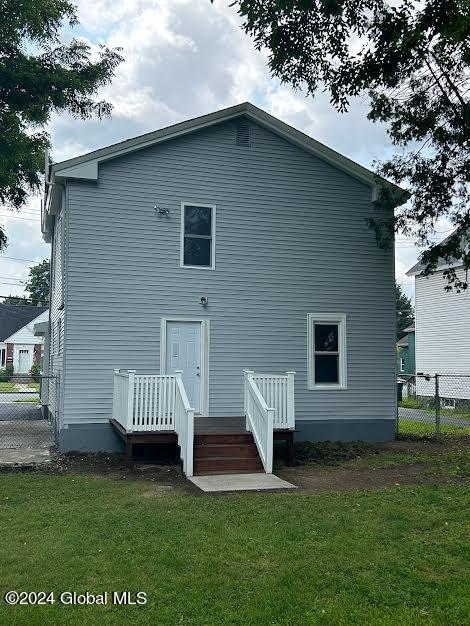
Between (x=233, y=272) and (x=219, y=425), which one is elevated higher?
(x=233, y=272)

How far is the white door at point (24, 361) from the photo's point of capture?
4336 cm

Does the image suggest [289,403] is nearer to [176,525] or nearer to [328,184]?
[176,525]

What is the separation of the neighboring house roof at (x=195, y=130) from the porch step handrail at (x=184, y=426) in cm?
458

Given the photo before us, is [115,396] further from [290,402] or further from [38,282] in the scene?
[38,282]

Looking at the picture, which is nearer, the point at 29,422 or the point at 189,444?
the point at 189,444

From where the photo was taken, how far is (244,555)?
532cm

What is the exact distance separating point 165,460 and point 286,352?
356 centimetres

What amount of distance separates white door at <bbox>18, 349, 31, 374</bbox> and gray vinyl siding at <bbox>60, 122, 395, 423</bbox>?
34.5 meters

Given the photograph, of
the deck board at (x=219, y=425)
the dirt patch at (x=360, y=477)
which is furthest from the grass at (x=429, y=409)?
the deck board at (x=219, y=425)

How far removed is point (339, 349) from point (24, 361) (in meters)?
35.6

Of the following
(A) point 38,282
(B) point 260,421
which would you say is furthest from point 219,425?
(A) point 38,282

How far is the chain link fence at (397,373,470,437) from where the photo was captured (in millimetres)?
15357

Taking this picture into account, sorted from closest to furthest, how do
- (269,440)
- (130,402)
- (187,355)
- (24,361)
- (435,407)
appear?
(269,440), (130,402), (187,355), (435,407), (24,361)

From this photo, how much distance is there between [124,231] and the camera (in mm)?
11656
